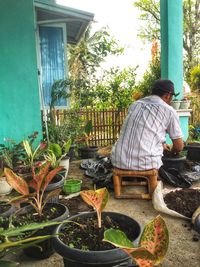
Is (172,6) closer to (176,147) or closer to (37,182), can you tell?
(176,147)

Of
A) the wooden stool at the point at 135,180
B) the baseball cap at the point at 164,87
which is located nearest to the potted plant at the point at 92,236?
the wooden stool at the point at 135,180

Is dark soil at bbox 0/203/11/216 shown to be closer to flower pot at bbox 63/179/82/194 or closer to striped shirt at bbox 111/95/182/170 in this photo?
flower pot at bbox 63/179/82/194

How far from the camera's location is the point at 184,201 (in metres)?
3.01

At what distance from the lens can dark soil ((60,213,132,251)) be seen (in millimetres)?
1710

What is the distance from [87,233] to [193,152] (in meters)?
3.24

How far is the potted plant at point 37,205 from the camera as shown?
209cm

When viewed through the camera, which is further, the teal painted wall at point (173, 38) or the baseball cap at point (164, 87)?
the teal painted wall at point (173, 38)

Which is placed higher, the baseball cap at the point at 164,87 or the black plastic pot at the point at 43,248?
the baseball cap at the point at 164,87

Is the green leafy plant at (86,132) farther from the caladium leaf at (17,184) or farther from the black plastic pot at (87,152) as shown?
the caladium leaf at (17,184)

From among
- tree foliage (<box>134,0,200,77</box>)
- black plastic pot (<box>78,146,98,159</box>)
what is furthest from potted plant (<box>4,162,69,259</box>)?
tree foliage (<box>134,0,200,77</box>)

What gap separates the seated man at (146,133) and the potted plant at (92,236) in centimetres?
126

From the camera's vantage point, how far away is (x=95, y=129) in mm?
8172

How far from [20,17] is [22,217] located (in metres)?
3.64

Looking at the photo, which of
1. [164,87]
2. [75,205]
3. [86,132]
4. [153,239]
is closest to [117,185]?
[75,205]
